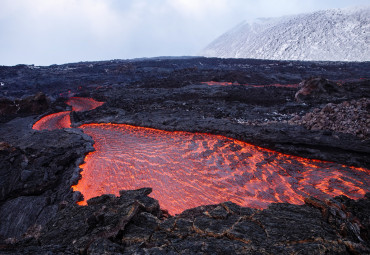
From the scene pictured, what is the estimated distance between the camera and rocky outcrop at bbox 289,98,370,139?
28.8ft

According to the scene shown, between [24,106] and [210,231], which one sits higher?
[24,106]

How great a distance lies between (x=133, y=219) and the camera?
3.90m

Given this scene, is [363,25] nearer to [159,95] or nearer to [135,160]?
[159,95]

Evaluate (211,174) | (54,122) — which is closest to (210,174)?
(211,174)

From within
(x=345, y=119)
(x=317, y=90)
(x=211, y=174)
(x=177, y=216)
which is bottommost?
(x=211, y=174)

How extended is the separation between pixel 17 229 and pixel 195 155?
6347 mm

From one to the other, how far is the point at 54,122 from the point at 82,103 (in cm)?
797

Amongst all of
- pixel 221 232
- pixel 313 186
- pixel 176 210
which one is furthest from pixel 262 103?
pixel 221 232

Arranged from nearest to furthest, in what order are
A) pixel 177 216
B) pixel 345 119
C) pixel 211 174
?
pixel 177 216 < pixel 211 174 < pixel 345 119

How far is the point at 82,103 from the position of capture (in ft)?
78.6

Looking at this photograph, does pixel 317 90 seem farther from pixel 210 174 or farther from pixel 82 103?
pixel 82 103

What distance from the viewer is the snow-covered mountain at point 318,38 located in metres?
68.3

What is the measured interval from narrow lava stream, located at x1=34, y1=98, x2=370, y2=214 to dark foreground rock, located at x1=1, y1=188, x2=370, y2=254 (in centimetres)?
204

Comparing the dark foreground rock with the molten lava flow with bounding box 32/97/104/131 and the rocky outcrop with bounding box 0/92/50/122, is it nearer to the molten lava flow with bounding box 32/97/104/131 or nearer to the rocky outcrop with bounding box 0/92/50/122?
the molten lava flow with bounding box 32/97/104/131
